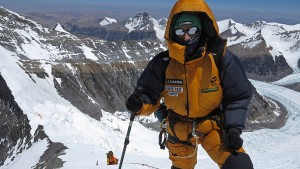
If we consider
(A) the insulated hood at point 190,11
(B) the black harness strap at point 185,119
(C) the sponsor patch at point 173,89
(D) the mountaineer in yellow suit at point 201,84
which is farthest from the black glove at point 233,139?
(A) the insulated hood at point 190,11

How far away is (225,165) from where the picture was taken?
6668 millimetres

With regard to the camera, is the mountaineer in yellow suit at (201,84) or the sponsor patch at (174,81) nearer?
the mountaineer in yellow suit at (201,84)

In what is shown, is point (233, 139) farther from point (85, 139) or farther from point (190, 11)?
point (85, 139)

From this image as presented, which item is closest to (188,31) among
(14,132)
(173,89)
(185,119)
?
(173,89)

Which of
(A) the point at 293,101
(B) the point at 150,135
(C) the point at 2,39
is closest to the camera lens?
(B) the point at 150,135

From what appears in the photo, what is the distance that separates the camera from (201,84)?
7.12 meters

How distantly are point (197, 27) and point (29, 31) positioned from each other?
405 feet

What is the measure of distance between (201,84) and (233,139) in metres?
1.22

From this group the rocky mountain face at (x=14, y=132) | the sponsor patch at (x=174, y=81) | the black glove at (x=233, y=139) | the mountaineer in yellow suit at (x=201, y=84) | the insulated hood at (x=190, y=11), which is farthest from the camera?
the rocky mountain face at (x=14, y=132)

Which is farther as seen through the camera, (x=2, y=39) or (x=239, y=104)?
(x=2, y=39)

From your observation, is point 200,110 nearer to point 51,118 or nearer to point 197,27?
point 197,27

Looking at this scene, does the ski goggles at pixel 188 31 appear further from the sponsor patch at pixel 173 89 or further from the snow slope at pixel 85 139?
the snow slope at pixel 85 139

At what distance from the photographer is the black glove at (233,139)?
6594 millimetres

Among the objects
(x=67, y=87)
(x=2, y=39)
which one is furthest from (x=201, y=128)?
(x=2, y=39)
